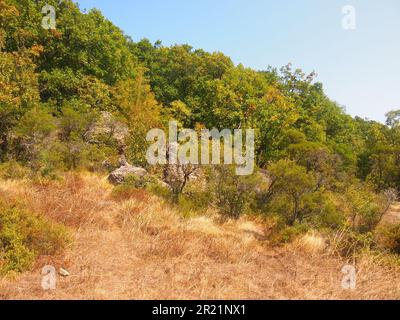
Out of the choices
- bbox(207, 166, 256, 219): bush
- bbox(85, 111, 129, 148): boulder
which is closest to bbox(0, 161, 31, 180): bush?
bbox(85, 111, 129, 148): boulder

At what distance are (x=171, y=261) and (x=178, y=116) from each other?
1888 cm

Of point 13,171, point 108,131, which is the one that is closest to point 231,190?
point 13,171

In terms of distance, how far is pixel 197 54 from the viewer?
31.8m

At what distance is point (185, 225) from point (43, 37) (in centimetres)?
1732

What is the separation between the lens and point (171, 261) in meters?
6.45

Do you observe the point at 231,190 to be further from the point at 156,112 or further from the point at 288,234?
the point at 156,112

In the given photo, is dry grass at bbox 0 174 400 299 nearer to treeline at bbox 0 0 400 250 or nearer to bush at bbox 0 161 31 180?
bush at bbox 0 161 31 180

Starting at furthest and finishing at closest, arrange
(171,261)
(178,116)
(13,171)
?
(178,116) < (13,171) < (171,261)

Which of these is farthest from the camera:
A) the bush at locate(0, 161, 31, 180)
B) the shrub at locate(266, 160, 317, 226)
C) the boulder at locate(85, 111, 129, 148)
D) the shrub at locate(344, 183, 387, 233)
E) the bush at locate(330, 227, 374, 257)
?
the boulder at locate(85, 111, 129, 148)

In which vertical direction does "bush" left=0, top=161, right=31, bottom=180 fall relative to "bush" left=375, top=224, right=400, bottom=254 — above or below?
above

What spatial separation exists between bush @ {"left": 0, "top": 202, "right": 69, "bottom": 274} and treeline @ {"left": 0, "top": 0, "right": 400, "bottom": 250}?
468 cm

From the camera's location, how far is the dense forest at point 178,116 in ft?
33.2

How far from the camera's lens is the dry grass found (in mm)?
5391
